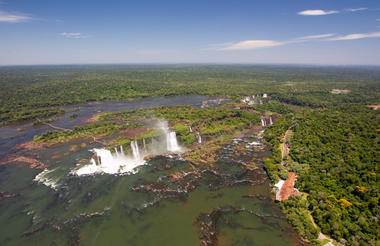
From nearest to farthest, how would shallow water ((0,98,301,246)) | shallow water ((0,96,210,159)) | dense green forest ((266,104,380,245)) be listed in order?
dense green forest ((266,104,380,245))
shallow water ((0,98,301,246))
shallow water ((0,96,210,159))

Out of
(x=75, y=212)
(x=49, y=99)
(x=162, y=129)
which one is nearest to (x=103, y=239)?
(x=75, y=212)

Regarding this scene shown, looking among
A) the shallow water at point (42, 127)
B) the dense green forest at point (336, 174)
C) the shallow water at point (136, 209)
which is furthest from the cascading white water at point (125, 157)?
the dense green forest at point (336, 174)

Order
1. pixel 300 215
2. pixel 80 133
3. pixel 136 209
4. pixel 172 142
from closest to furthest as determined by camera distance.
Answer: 1. pixel 300 215
2. pixel 136 209
3. pixel 172 142
4. pixel 80 133

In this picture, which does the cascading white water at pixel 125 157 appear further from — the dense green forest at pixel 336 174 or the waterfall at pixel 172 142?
the dense green forest at pixel 336 174

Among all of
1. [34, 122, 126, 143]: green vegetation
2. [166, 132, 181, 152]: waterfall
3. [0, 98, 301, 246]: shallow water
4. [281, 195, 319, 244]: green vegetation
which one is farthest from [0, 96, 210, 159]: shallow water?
[281, 195, 319, 244]: green vegetation

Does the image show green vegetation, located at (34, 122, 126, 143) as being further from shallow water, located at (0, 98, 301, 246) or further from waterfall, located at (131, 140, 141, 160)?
shallow water, located at (0, 98, 301, 246)

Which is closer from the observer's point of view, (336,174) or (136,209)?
(136,209)

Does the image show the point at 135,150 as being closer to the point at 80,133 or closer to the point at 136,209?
the point at 136,209

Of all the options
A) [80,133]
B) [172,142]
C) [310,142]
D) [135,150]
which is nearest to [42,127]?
[80,133]
